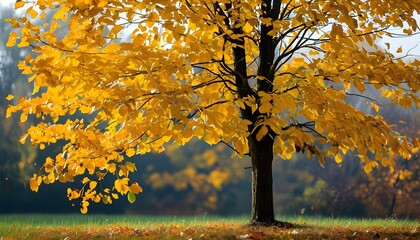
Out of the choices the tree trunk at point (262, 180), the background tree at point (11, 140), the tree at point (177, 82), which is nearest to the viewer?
the tree at point (177, 82)

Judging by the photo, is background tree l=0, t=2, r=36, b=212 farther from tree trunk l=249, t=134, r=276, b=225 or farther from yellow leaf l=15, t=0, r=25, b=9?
yellow leaf l=15, t=0, r=25, b=9

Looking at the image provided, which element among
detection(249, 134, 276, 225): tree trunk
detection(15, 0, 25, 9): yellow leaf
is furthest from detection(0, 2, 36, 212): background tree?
detection(15, 0, 25, 9): yellow leaf

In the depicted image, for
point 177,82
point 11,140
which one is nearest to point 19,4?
point 177,82

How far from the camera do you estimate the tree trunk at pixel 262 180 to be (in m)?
7.82

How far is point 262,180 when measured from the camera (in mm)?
7828

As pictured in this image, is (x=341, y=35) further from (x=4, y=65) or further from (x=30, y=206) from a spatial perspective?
(x=4, y=65)

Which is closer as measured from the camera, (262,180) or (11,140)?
(262,180)

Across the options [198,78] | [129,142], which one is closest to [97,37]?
[129,142]

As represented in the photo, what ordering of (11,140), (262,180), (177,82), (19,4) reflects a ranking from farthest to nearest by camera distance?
(11,140)
(262,180)
(177,82)
(19,4)

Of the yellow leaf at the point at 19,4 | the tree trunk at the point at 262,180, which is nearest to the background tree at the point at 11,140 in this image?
the tree trunk at the point at 262,180

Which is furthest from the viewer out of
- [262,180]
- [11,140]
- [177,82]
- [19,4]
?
[11,140]

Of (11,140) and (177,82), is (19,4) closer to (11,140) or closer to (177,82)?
(177,82)

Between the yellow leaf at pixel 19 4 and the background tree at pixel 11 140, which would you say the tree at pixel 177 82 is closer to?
the yellow leaf at pixel 19 4

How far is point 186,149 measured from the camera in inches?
656
